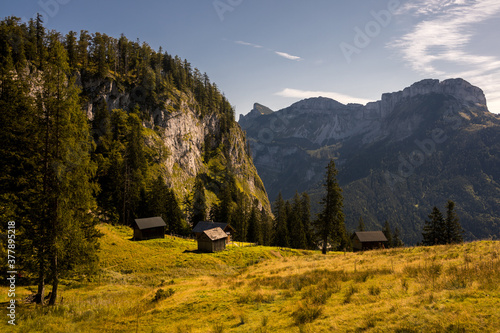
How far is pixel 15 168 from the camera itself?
54.2ft

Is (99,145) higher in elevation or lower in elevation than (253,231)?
higher

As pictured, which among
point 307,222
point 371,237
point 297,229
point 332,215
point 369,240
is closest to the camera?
point 332,215

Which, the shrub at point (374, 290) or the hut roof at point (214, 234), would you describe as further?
the hut roof at point (214, 234)

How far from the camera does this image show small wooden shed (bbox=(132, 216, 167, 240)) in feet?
187

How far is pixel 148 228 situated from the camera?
5825 centimetres

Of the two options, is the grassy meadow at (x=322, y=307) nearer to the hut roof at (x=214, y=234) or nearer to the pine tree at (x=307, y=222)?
the hut roof at (x=214, y=234)

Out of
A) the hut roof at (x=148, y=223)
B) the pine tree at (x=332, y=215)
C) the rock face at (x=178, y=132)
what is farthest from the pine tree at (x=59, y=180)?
the rock face at (x=178, y=132)

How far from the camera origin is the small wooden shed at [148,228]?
56.9 m

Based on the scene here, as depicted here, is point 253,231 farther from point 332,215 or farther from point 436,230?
point 436,230

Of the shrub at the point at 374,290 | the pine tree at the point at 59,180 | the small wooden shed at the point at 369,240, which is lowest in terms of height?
the small wooden shed at the point at 369,240

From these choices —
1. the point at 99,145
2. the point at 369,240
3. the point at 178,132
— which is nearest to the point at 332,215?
the point at 369,240

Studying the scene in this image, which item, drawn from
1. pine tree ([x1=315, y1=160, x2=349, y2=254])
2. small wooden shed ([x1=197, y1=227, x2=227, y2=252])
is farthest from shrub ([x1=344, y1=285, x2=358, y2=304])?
small wooden shed ([x1=197, y1=227, x2=227, y2=252])

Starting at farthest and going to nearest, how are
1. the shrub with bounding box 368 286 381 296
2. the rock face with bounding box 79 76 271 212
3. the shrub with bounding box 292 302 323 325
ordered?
the rock face with bounding box 79 76 271 212, the shrub with bounding box 368 286 381 296, the shrub with bounding box 292 302 323 325

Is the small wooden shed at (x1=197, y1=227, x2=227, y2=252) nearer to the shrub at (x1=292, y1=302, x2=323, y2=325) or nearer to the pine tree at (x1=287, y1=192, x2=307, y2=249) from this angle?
the pine tree at (x1=287, y1=192, x2=307, y2=249)
